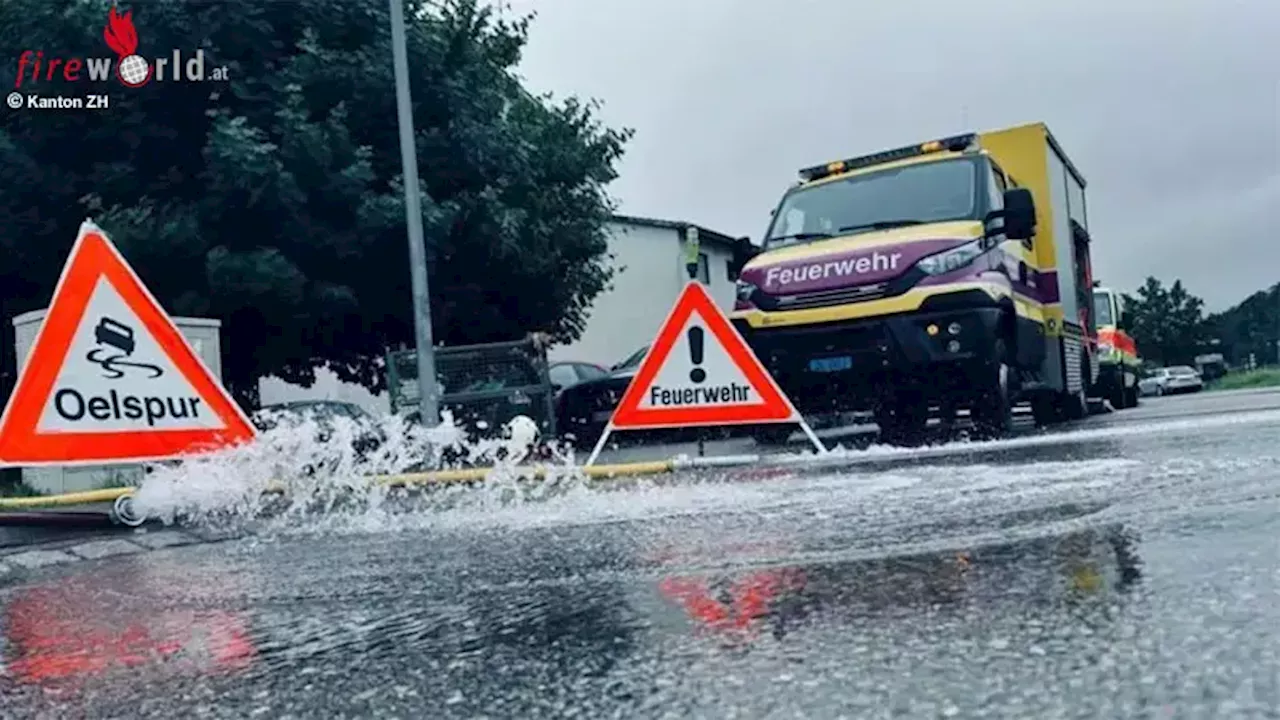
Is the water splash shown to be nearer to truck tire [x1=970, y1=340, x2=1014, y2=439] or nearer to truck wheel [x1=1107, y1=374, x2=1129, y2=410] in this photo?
truck tire [x1=970, y1=340, x2=1014, y2=439]

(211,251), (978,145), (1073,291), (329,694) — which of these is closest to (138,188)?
(211,251)

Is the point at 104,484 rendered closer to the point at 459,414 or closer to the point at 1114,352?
the point at 459,414

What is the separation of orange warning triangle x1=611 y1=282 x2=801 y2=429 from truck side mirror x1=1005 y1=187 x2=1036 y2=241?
8.20 ft

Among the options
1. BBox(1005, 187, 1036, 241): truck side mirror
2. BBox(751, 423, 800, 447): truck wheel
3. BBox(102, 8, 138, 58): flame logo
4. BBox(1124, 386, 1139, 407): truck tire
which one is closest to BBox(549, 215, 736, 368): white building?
BBox(1124, 386, 1139, 407): truck tire

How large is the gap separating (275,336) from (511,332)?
360cm

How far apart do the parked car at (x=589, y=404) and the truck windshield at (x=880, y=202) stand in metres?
7.51

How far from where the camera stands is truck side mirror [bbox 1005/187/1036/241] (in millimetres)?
9492

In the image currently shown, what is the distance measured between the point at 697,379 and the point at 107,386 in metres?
3.72

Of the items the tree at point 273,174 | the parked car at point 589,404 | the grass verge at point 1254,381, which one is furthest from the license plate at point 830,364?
the grass verge at point 1254,381

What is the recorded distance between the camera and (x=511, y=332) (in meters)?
18.2

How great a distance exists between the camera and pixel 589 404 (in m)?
18.3

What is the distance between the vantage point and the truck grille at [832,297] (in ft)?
30.8

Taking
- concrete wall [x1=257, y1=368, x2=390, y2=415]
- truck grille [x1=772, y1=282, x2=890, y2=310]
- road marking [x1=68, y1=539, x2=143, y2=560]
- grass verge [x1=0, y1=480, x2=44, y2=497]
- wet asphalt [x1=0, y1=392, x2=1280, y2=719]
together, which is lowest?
wet asphalt [x1=0, y1=392, x2=1280, y2=719]

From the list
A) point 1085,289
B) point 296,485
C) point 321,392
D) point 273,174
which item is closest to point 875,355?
point 296,485
